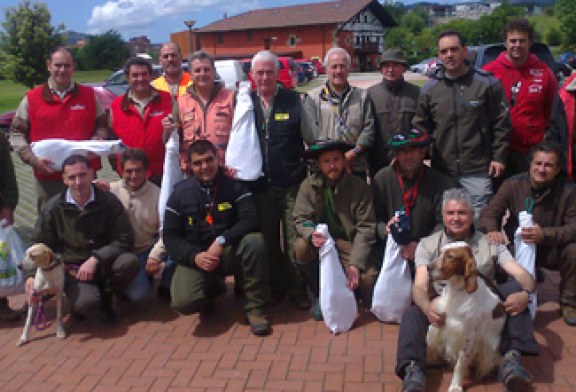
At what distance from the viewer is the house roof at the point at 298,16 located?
58.4m

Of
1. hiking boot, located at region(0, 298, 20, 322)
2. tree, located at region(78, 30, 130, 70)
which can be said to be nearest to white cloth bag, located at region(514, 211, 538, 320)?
hiking boot, located at region(0, 298, 20, 322)

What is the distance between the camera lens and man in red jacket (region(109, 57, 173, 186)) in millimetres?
5184

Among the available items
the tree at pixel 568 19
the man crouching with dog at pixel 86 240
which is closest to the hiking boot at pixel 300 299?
the man crouching with dog at pixel 86 240

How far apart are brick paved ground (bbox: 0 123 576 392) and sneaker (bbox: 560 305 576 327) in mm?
66

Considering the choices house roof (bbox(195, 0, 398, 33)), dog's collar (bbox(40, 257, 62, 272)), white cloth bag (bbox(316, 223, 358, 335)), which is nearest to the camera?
white cloth bag (bbox(316, 223, 358, 335))

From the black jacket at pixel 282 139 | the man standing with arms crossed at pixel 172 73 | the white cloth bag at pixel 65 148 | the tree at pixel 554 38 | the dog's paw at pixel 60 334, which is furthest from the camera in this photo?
the tree at pixel 554 38

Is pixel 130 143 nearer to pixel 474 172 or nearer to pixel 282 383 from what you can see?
pixel 282 383

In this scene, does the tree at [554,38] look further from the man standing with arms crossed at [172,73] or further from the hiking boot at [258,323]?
the hiking boot at [258,323]

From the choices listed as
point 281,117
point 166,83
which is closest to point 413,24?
point 166,83

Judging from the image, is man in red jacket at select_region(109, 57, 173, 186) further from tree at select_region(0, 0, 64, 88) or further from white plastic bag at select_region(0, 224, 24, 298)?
tree at select_region(0, 0, 64, 88)

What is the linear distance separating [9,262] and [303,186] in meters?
2.58

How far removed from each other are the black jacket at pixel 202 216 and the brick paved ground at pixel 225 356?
684 mm

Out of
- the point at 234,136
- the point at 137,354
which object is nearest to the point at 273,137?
the point at 234,136

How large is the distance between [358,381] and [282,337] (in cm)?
86
